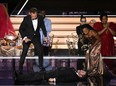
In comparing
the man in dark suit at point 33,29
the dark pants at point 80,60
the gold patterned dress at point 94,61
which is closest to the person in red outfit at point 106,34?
the dark pants at point 80,60

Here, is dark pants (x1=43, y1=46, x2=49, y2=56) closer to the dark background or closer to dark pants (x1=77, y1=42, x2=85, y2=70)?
dark pants (x1=77, y1=42, x2=85, y2=70)

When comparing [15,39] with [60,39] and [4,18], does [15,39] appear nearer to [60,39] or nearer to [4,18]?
[4,18]

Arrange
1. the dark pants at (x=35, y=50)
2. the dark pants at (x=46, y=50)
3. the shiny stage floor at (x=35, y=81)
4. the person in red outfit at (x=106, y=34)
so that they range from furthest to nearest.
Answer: the dark pants at (x=46, y=50) < the person in red outfit at (x=106, y=34) < the dark pants at (x=35, y=50) < the shiny stage floor at (x=35, y=81)

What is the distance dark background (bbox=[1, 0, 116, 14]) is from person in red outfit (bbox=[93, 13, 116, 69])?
2591 mm

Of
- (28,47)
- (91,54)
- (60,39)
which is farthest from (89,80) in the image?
(60,39)

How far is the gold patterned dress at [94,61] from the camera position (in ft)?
30.4

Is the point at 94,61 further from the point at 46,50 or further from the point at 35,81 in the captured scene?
the point at 46,50

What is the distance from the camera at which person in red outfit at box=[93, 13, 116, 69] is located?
994cm

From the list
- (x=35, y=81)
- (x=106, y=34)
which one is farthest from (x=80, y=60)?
(x=35, y=81)

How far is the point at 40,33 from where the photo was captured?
9820 mm

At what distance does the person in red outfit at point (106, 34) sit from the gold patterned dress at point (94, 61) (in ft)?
2.17

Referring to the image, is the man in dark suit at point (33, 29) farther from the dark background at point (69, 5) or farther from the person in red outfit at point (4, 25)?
the dark background at point (69, 5)

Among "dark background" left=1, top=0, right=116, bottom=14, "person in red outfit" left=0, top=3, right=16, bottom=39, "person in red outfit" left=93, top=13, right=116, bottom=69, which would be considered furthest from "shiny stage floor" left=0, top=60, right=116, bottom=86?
"dark background" left=1, top=0, right=116, bottom=14

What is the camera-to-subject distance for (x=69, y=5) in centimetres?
1289
